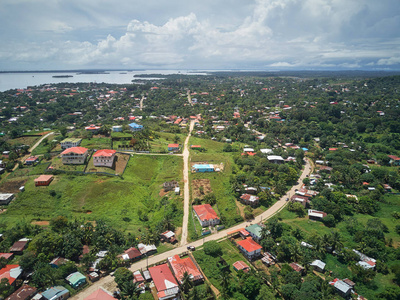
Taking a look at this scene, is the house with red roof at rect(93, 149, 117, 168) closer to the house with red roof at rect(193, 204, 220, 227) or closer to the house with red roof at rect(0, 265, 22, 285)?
the house with red roof at rect(193, 204, 220, 227)

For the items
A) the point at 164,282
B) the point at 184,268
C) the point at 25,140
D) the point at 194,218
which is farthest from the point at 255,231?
the point at 25,140

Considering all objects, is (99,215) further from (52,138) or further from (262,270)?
(52,138)

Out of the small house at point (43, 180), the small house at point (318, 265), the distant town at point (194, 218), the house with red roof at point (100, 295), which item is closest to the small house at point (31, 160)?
the distant town at point (194, 218)

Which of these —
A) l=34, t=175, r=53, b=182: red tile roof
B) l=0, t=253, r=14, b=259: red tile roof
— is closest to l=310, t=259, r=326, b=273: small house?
l=0, t=253, r=14, b=259: red tile roof

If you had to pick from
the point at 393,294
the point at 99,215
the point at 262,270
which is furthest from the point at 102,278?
the point at 393,294

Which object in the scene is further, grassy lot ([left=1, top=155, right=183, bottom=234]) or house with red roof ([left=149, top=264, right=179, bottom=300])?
grassy lot ([left=1, top=155, right=183, bottom=234])
